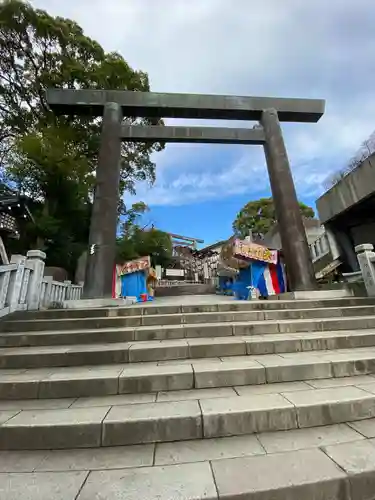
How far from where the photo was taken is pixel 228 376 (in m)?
2.49

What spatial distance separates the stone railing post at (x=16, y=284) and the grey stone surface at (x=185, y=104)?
4.71 m

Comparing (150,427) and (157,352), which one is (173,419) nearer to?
(150,427)

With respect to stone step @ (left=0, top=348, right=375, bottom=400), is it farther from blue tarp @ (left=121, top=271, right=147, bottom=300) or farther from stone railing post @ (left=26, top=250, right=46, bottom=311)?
blue tarp @ (left=121, top=271, right=147, bottom=300)

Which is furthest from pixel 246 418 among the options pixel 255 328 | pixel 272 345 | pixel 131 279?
pixel 131 279

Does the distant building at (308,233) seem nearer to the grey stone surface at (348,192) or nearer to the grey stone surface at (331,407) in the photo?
the grey stone surface at (348,192)

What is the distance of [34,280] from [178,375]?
4.13 metres

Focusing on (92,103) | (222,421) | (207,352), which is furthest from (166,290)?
(222,421)

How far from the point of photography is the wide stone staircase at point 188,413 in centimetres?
143

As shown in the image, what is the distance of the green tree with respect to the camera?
2231cm

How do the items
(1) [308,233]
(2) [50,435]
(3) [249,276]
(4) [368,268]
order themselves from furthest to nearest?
(1) [308,233], (3) [249,276], (4) [368,268], (2) [50,435]

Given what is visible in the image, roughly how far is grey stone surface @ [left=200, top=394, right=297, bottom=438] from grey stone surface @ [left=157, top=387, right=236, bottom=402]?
0.73 feet

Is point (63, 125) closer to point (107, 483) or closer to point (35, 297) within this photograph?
point (35, 297)

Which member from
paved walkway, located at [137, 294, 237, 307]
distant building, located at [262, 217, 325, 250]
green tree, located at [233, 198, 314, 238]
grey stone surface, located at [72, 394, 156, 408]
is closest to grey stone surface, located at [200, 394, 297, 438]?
grey stone surface, located at [72, 394, 156, 408]

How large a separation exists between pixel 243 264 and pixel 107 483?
8837 mm
